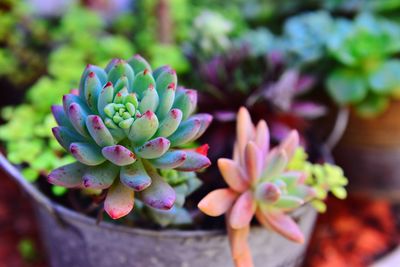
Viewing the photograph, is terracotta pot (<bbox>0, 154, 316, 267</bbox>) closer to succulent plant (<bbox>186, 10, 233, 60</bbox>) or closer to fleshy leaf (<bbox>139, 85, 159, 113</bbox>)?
fleshy leaf (<bbox>139, 85, 159, 113</bbox>)

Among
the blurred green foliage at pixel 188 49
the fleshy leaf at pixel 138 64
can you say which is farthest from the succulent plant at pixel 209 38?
the fleshy leaf at pixel 138 64

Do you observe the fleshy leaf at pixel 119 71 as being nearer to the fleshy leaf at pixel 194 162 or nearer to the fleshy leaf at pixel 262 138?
A: the fleshy leaf at pixel 194 162

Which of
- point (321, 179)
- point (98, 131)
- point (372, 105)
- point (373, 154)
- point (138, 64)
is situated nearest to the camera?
point (98, 131)

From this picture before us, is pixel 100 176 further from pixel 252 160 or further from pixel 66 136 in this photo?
pixel 252 160

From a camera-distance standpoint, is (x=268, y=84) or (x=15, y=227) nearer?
(x=268, y=84)

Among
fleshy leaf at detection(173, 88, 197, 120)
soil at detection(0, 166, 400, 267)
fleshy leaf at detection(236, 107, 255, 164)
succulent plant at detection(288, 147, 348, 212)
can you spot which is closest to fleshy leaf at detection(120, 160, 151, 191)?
fleshy leaf at detection(173, 88, 197, 120)

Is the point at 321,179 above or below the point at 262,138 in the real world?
below

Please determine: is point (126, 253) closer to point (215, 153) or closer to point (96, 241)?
point (96, 241)

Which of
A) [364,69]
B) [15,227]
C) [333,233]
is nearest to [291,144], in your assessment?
[364,69]
